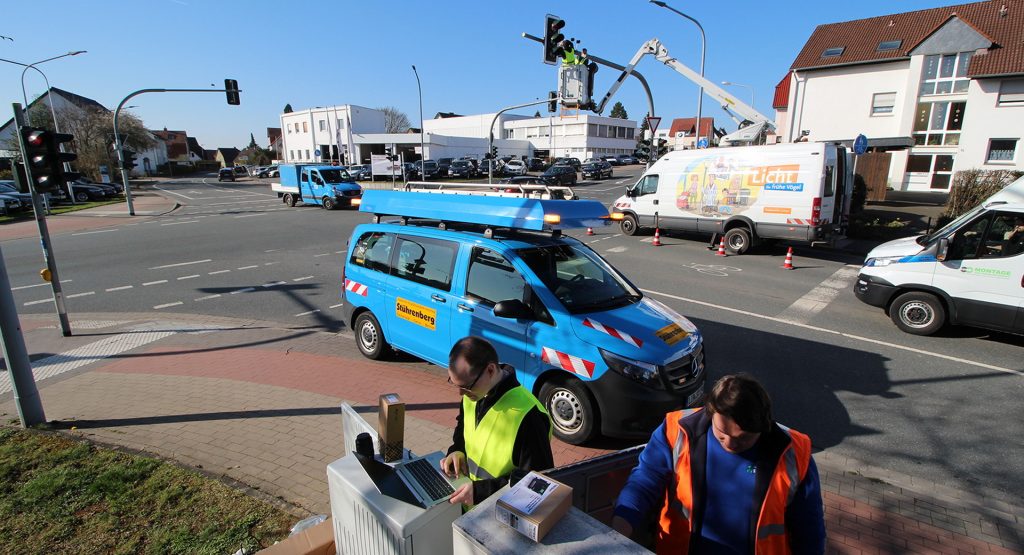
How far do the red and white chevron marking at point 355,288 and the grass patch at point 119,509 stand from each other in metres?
2.93

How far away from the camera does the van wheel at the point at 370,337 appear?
6.64m

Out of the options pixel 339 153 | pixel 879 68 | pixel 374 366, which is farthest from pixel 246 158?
pixel 374 366

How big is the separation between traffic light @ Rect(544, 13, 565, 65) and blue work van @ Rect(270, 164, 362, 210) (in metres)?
14.6

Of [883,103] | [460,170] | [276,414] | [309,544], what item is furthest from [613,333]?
[460,170]

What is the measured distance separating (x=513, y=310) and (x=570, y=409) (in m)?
1.07

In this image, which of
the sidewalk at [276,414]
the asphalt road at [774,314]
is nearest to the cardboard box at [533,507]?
the sidewalk at [276,414]

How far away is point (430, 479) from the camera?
6.86 feet

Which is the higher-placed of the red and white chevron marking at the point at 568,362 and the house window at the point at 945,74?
the house window at the point at 945,74

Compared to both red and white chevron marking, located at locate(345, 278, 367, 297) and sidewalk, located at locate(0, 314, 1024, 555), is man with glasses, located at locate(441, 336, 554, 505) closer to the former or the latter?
sidewalk, located at locate(0, 314, 1024, 555)

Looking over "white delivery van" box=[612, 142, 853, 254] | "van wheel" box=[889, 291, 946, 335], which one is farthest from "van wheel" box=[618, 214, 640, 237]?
"van wheel" box=[889, 291, 946, 335]

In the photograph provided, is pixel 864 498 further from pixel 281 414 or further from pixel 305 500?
pixel 281 414

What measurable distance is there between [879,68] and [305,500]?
3567 centimetres

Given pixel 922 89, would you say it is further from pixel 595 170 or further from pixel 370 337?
pixel 370 337

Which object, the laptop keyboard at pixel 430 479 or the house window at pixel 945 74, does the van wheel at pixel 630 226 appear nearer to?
the laptop keyboard at pixel 430 479
